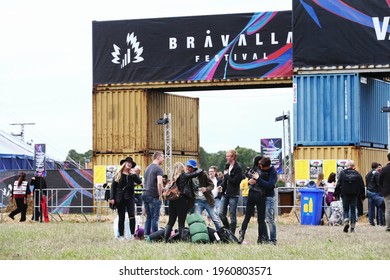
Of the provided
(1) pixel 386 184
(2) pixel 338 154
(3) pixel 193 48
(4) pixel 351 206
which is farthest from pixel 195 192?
(3) pixel 193 48

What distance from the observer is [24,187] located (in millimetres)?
29922

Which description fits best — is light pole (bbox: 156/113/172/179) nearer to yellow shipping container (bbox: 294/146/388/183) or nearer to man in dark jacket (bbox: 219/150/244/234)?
yellow shipping container (bbox: 294/146/388/183)

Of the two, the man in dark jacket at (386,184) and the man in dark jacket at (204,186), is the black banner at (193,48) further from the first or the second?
the man in dark jacket at (204,186)

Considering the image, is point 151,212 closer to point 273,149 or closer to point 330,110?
point 273,149

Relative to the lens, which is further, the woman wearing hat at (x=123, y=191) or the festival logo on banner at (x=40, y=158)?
the festival logo on banner at (x=40, y=158)

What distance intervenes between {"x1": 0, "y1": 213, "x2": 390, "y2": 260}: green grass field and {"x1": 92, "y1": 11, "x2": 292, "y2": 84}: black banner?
15.5m

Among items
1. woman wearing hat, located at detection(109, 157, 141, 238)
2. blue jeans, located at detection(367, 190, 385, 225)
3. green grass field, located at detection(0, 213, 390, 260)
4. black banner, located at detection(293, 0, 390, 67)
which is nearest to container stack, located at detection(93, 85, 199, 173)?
black banner, located at detection(293, 0, 390, 67)

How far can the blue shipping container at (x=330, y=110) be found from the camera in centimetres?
3312

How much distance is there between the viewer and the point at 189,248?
15867mm

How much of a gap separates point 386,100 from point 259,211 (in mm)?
20236

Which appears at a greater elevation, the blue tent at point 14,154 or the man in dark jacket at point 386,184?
the blue tent at point 14,154

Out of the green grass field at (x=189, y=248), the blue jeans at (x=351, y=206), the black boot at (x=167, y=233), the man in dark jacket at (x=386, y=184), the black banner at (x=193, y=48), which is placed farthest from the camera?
the black banner at (x=193, y=48)

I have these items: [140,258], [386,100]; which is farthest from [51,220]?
[140,258]

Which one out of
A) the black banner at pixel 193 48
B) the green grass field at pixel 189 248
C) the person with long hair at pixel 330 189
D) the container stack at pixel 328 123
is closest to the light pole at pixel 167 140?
the black banner at pixel 193 48
